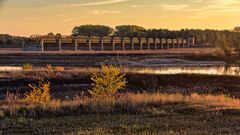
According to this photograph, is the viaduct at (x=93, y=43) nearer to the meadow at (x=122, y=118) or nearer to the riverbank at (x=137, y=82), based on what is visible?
the riverbank at (x=137, y=82)

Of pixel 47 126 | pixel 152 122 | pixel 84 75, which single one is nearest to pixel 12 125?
pixel 47 126

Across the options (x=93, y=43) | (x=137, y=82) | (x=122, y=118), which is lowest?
(x=137, y=82)

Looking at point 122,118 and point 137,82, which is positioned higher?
point 122,118

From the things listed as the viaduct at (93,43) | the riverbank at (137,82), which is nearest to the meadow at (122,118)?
the riverbank at (137,82)

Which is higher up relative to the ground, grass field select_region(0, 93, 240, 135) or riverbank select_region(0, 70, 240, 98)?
grass field select_region(0, 93, 240, 135)

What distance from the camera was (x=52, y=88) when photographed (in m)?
36.4

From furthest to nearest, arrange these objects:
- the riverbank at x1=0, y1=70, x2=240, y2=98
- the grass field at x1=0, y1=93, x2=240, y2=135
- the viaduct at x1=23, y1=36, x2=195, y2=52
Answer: the viaduct at x1=23, y1=36, x2=195, y2=52, the riverbank at x1=0, y1=70, x2=240, y2=98, the grass field at x1=0, y1=93, x2=240, y2=135

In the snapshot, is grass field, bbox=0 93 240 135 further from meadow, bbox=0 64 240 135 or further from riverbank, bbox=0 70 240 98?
riverbank, bbox=0 70 240 98

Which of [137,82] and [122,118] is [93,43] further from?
[122,118]

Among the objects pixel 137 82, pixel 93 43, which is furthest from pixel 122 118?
pixel 93 43

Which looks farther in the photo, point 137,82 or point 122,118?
point 137,82

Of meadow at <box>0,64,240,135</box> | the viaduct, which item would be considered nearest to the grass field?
meadow at <box>0,64,240,135</box>

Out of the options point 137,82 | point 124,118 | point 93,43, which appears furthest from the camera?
point 93,43

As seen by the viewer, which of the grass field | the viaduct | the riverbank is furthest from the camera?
the viaduct
